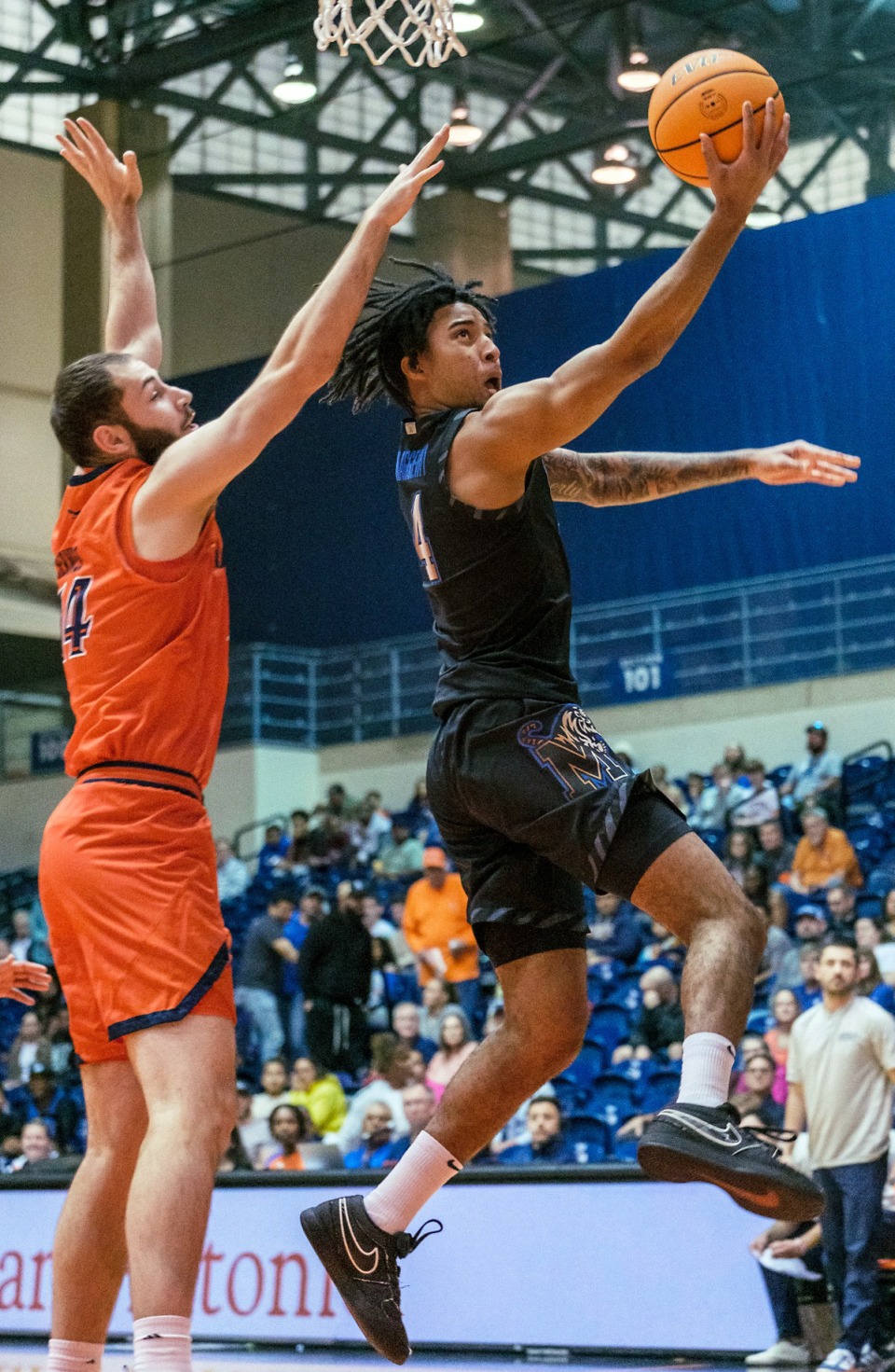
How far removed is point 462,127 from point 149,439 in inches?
648

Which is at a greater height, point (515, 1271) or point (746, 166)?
point (746, 166)

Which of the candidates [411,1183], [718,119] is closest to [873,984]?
[411,1183]

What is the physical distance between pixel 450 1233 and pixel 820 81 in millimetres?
12825

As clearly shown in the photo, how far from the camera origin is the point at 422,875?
640 inches

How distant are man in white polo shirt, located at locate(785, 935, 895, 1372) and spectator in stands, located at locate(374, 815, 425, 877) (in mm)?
8218

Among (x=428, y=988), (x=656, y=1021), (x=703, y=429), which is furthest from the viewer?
(x=703, y=429)

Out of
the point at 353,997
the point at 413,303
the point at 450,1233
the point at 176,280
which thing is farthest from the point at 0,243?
the point at 413,303

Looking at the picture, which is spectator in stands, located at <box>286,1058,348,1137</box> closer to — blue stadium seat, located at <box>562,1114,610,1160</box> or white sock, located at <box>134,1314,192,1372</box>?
blue stadium seat, located at <box>562,1114,610,1160</box>

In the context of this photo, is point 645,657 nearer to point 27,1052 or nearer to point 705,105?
point 27,1052

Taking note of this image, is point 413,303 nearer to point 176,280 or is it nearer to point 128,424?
point 128,424

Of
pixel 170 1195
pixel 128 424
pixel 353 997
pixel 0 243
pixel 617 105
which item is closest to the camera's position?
pixel 170 1195

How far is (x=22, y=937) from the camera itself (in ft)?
60.0

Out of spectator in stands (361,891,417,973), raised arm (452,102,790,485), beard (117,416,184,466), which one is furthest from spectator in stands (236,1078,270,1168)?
raised arm (452,102,790,485)

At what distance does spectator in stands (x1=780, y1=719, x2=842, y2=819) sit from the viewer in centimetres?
1528
